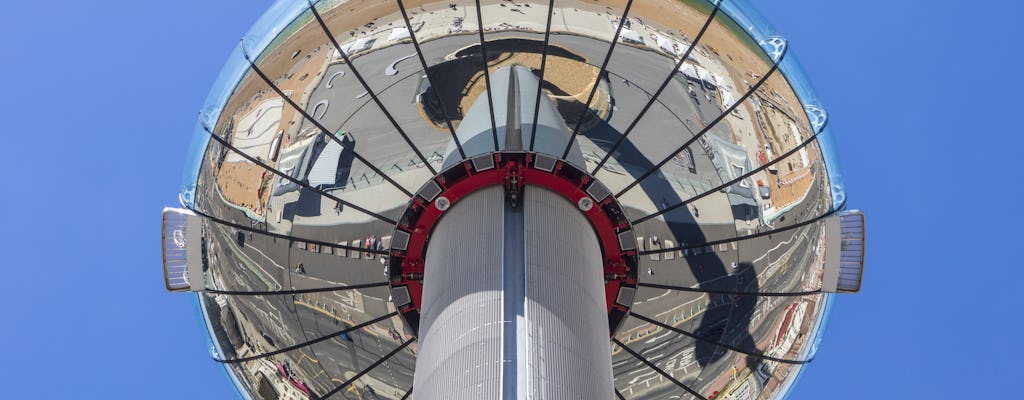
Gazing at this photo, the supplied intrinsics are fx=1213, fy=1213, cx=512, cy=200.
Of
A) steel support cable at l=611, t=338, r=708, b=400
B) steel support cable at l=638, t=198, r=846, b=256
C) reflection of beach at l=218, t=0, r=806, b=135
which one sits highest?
reflection of beach at l=218, t=0, r=806, b=135

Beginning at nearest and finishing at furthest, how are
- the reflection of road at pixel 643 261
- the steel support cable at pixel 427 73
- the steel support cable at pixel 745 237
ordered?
the steel support cable at pixel 427 73 < the reflection of road at pixel 643 261 < the steel support cable at pixel 745 237

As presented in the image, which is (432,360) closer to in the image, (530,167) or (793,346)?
(530,167)

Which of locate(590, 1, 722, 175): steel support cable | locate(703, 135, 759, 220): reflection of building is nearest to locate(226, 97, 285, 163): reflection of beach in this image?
locate(590, 1, 722, 175): steel support cable

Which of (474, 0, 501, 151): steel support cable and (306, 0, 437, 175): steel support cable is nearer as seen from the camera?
(474, 0, 501, 151): steel support cable

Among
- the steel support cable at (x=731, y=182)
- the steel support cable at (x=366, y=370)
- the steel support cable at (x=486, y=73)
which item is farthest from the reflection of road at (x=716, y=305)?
the steel support cable at (x=366, y=370)

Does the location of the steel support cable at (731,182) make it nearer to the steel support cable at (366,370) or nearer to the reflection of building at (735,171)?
the reflection of building at (735,171)

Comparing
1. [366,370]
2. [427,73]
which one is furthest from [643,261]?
[366,370]

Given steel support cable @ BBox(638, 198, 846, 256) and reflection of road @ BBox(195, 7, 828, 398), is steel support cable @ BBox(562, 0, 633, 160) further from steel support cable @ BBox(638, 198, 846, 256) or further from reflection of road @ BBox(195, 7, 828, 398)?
steel support cable @ BBox(638, 198, 846, 256)
